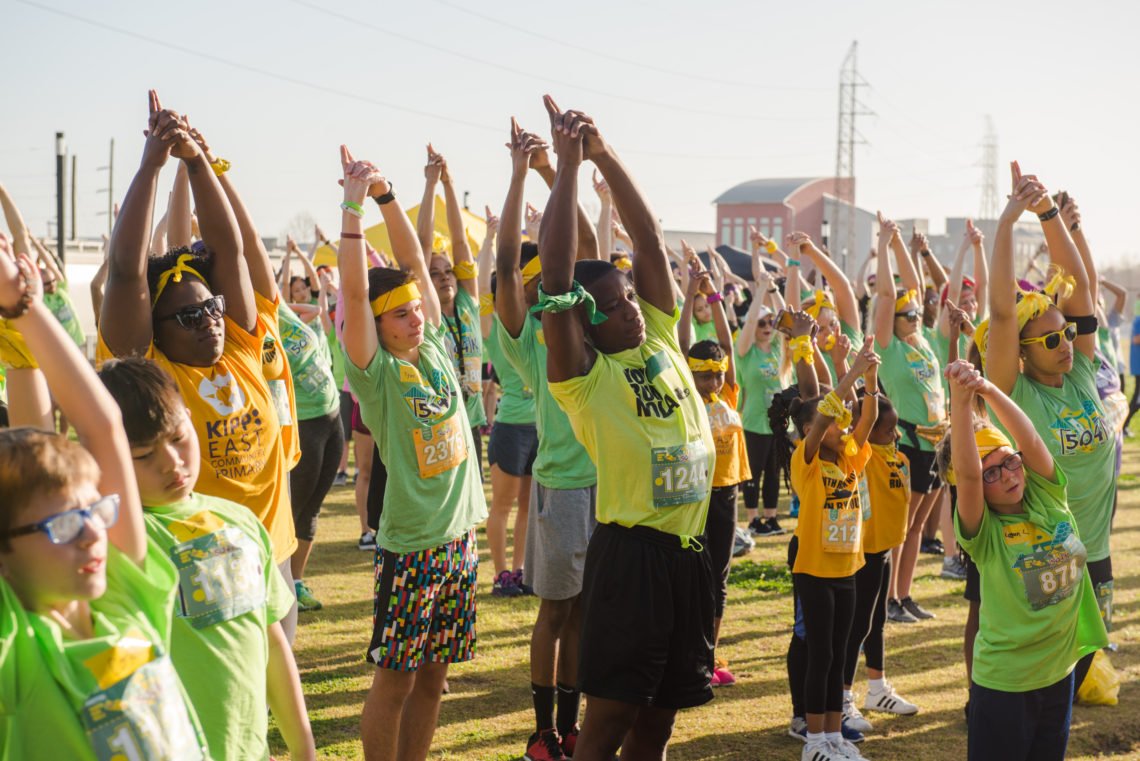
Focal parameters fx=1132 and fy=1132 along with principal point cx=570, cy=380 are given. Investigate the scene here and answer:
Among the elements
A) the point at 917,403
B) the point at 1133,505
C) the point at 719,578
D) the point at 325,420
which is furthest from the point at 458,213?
the point at 1133,505

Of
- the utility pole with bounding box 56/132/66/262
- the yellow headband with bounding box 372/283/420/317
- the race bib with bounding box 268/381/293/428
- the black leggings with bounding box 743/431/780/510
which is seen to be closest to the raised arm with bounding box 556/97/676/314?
the yellow headband with bounding box 372/283/420/317

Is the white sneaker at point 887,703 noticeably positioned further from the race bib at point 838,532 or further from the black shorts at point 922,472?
the black shorts at point 922,472

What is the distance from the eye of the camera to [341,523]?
10977 millimetres

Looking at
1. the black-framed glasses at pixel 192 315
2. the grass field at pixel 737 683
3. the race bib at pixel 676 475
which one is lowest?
the grass field at pixel 737 683

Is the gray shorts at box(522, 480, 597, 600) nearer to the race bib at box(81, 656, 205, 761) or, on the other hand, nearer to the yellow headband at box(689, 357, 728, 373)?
the yellow headband at box(689, 357, 728, 373)

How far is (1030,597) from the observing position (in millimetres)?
4223

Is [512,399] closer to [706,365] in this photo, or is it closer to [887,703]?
[706,365]

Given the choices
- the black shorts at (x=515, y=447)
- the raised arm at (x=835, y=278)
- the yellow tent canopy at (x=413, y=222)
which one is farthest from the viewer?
the yellow tent canopy at (x=413, y=222)

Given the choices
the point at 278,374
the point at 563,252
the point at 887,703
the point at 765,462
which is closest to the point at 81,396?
the point at 563,252

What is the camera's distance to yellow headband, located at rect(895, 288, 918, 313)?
8.63 m

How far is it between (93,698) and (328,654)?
4631mm

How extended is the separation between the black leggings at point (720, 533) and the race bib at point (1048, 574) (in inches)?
87.0

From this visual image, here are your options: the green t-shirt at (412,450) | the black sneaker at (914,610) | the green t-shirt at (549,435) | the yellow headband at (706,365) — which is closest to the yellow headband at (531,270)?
the green t-shirt at (549,435)

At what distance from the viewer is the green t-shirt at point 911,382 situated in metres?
8.79
